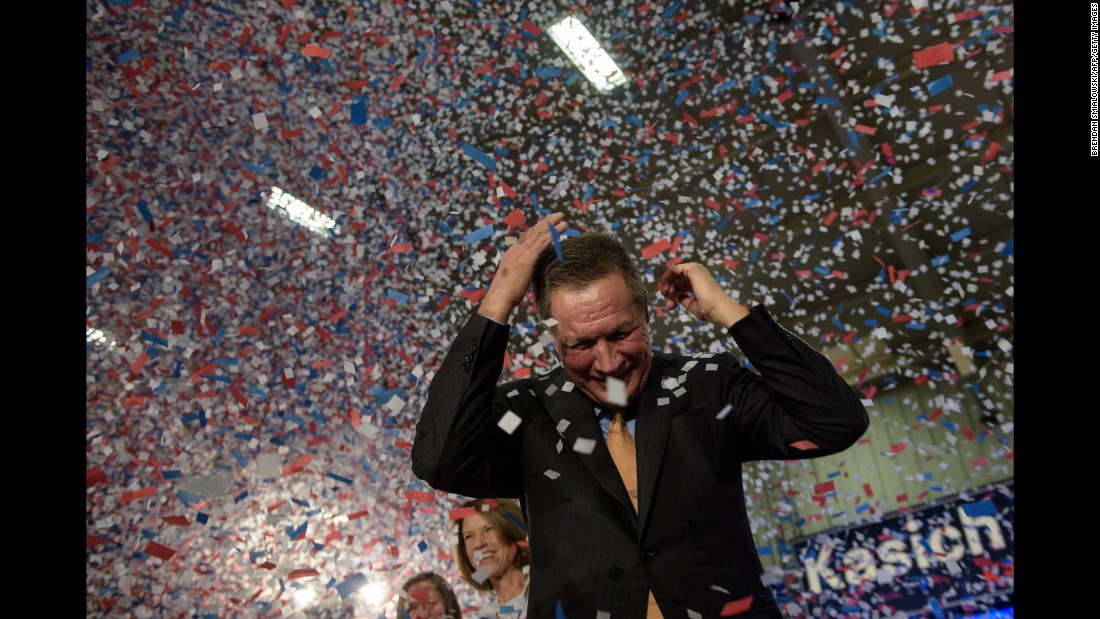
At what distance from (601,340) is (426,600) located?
2.37 metres

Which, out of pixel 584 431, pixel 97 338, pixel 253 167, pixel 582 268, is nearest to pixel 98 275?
pixel 97 338

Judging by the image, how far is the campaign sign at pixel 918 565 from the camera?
158 inches

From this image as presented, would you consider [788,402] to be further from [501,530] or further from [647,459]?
[501,530]

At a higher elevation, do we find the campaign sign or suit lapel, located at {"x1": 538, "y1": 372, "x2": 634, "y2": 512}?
suit lapel, located at {"x1": 538, "y1": 372, "x2": 634, "y2": 512}

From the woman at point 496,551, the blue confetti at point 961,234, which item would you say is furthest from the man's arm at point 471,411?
the blue confetti at point 961,234

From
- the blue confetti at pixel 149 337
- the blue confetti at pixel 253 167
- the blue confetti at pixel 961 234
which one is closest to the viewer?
the blue confetti at pixel 149 337

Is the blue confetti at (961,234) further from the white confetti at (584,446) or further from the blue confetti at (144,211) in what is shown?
the blue confetti at (144,211)

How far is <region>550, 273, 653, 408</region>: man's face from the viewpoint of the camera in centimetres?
160

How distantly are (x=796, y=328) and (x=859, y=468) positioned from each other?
9.02ft

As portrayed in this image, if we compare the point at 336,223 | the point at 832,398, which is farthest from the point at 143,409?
the point at 832,398

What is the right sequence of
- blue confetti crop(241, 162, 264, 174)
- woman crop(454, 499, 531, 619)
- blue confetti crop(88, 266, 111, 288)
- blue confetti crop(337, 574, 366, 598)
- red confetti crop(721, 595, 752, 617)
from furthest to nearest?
blue confetti crop(337, 574, 366, 598), blue confetti crop(241, 162, 264, 174), blue confetti crop(88, 266, 111, 288), woman crop(454, 499, 531, 619), red confetti crop(721, 595, 752, 617)

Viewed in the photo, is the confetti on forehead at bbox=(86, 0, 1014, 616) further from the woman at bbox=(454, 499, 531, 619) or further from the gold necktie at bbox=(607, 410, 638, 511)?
the gold necktie at bbox=(607, 410, 638, 511)

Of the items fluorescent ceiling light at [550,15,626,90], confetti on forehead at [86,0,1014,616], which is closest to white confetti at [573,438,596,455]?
confetti on forehead at [86,0,1014,616]

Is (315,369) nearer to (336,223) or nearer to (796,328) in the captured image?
(336,223)
